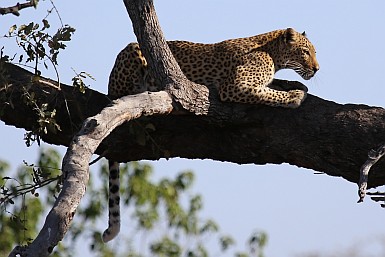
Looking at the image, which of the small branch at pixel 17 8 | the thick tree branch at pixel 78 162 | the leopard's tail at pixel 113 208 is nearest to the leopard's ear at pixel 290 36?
the leopard's tail at pixel 113 208

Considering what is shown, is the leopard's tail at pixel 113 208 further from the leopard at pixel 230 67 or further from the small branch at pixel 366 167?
the small branch at pixel 366 167

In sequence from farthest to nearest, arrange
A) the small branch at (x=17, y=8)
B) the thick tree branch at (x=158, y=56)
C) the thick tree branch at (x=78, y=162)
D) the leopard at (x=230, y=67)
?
1. the leopard at (x=230, y=67)
2. the thick tree branch at (x=158, y=56)
3. the small branch at (x=17, y=8)
4. the thick tree branch at (x=78, y=162)

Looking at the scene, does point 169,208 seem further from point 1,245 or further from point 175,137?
point 175,137

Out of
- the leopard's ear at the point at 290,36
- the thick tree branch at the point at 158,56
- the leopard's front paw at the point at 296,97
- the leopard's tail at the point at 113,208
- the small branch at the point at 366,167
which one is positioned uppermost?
the leopard's ear at the point at 290,36

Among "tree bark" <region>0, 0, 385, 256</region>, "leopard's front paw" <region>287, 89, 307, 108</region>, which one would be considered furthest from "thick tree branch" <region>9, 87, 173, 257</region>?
"leopard's front paw" <region>287, 89, 307, 108</region>

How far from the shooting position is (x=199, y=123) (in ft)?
26.7

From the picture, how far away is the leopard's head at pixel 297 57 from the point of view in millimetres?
9797

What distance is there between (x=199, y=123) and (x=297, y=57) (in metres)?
2.01

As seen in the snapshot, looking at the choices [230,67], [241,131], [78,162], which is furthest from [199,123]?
[78,162]

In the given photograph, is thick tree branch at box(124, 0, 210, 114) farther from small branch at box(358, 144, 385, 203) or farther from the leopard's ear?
the leopard's ear

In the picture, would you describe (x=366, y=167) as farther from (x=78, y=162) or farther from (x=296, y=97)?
(x=78, y=162)

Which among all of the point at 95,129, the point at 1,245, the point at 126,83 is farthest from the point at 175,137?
the point at 1,245

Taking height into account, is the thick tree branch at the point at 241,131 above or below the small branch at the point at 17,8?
below

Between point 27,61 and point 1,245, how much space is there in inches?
343
